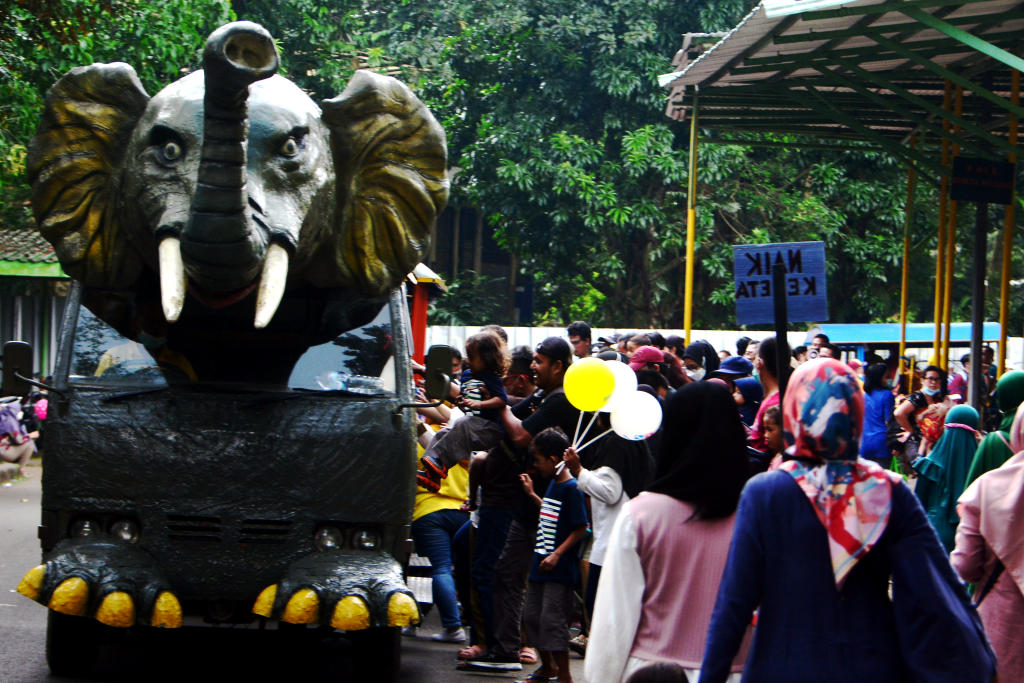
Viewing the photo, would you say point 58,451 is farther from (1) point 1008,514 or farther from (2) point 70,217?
(1) point 1008,514

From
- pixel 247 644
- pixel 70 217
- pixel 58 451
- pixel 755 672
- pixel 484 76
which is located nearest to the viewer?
pixel 755 672

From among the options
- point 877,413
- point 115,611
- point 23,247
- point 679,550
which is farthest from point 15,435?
point 679,550

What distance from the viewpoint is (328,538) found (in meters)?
6.90

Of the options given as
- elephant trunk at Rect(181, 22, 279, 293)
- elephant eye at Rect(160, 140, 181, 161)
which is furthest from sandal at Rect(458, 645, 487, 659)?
elephant eye at Rect(160, 140, 181, 161)

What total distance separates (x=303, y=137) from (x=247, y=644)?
345cm

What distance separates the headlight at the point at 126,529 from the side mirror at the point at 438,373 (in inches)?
65.5

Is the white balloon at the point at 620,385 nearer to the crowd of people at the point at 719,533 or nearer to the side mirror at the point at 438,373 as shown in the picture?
the crowd of people at the point at 719,533

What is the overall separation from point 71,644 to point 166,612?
45.4 inches

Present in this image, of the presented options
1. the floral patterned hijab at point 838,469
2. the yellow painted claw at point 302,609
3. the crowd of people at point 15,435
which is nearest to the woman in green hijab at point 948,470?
the yellow painted claw at point 302,609

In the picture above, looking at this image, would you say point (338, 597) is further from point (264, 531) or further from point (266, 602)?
point (264, 531)

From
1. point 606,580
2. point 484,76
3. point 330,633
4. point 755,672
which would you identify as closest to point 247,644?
point 330,633

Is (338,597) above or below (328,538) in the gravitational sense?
below

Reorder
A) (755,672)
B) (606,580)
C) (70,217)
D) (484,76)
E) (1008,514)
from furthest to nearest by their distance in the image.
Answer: (484,76) → (70,217) → (1008,514) → (606,580) → (755,672)

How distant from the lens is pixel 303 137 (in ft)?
23.5
